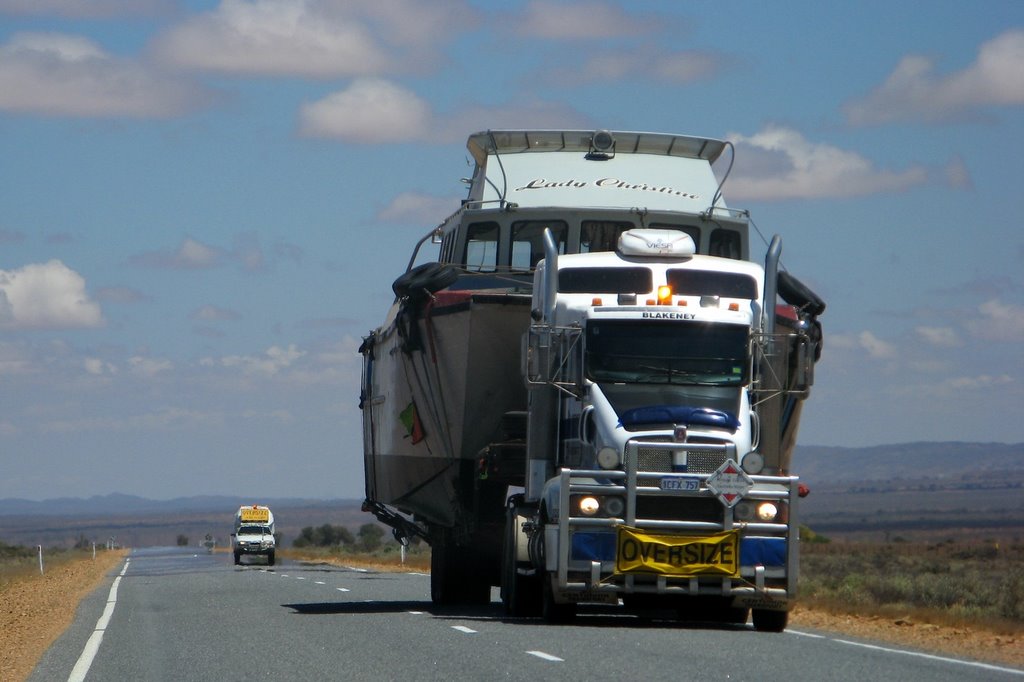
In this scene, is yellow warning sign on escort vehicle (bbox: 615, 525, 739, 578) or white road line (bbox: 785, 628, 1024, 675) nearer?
white road line (bbox: 785, 628, 1024, 675)

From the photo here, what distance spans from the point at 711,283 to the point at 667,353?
3.28 ft

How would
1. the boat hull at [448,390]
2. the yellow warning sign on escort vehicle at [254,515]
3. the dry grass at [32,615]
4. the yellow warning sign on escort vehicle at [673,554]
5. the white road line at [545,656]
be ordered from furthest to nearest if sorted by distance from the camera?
the yellow warning sign on escort vehicle at [254,515], the boat hull at [448,390], the dry grass at [32,615], the yellow warning sign on escort vehicle at [673,554], the white road line at [545,656]

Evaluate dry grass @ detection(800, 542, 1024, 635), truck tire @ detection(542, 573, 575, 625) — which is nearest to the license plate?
truck tire @ detection(542, 573, 575, 625)

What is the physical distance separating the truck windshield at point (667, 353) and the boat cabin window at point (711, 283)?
53cm

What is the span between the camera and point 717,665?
14.1 metres

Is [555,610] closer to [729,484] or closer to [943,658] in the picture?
[729,484]

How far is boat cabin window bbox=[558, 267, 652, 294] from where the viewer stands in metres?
18.0

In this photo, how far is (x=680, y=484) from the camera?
1706 centimetres

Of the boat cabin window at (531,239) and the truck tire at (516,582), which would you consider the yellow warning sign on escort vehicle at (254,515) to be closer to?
the boat cabin window at (531,239)

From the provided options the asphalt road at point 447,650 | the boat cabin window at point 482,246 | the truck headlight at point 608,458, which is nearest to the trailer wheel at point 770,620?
the asphalt road at point 447,650

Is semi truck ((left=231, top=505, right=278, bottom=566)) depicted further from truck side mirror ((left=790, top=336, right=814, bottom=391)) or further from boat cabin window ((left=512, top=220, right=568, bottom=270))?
truck side mirror ((left=790, top=336, right=814, bottom=391))

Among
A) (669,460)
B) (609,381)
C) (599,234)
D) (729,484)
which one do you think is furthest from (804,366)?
(599,234)

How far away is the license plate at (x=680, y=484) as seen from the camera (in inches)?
670

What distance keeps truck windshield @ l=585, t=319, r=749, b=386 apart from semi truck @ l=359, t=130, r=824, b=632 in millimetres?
20
